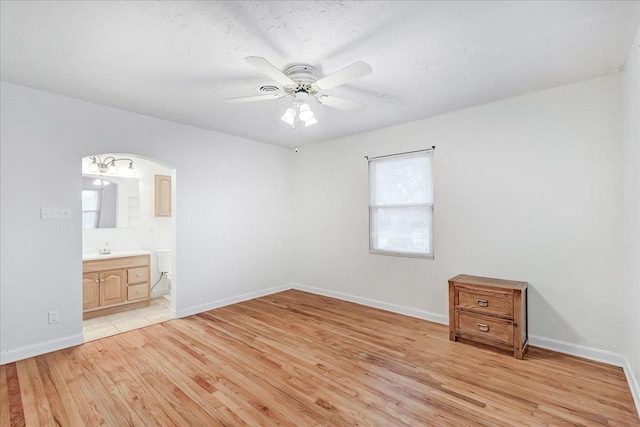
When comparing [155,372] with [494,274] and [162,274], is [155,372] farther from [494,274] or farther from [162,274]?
[494,274]

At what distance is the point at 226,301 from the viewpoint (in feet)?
14.8

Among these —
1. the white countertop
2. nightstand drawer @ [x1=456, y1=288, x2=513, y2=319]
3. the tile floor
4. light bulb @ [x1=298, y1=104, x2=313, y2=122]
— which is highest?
light bulb @ [x1=298, y1=104, x2=313, y2=122]

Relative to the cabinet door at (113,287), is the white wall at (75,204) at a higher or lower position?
higher

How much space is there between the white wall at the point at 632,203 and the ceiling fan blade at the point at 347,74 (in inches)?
72.2

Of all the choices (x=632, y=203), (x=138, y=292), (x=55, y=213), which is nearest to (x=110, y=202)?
(x=138, y=292)

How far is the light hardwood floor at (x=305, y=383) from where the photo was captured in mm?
2012

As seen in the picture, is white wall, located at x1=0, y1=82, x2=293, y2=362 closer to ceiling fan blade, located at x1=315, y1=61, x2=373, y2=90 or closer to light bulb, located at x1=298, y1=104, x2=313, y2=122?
light bulb, located at x1=298, y1=104, x2=313, y2=122

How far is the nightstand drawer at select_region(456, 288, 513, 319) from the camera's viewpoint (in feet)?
9.36

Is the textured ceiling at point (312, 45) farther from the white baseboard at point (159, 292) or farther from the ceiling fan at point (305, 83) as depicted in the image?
the white baseboard at point (159, 292)

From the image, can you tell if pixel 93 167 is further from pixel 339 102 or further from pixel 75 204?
pixel 339 102

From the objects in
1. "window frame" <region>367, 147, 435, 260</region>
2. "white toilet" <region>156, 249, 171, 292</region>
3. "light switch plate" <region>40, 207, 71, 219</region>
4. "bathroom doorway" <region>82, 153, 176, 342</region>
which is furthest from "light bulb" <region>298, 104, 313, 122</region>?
"white toilet" <region>156, 249, 171, 292</region>

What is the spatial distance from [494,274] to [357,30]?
287 cm

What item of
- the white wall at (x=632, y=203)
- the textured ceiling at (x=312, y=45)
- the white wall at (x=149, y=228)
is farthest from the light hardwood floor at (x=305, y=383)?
the textured ceiling at (x=312, y=45)

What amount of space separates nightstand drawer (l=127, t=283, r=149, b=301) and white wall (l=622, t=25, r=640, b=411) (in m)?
5.43
